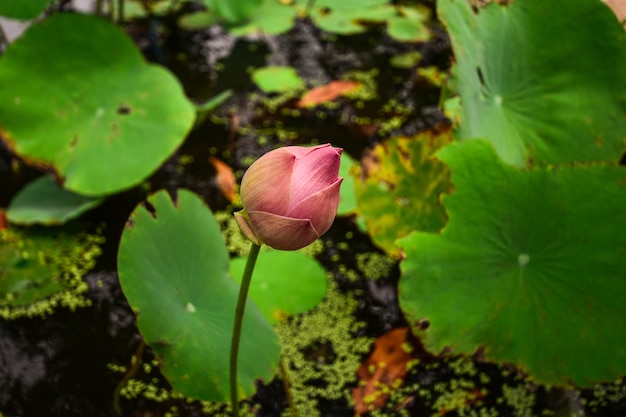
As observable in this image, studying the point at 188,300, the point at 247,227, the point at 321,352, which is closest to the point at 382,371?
the point at 321,352

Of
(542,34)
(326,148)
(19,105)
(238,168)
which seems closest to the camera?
(326,148)

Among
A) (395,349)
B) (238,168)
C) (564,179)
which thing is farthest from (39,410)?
(564,179)

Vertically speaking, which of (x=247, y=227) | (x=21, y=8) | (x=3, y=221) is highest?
(x=247, y=227)

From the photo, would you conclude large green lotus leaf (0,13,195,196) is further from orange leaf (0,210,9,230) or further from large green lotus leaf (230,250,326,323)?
large green lotus leaf (230,250,326,323)

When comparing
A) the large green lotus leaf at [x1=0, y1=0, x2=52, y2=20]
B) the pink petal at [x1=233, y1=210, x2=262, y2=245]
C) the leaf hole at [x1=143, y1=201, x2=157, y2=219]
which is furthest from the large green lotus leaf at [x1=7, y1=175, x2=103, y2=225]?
the pink petal at [x1=233, y1=210, x2=262, y2=245]

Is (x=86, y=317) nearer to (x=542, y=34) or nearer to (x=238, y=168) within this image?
(x=238, y=168)

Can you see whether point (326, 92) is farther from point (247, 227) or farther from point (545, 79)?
point (247, 227)
